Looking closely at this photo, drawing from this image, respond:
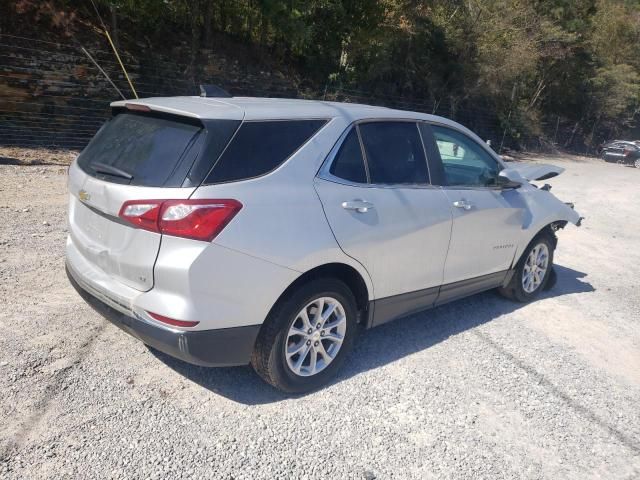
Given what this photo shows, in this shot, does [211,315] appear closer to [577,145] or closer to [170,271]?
[170,271]

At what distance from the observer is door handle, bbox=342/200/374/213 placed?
3484 mm

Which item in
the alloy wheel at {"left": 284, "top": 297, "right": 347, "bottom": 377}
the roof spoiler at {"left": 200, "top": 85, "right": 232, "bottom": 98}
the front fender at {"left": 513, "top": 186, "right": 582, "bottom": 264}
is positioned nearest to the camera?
the alloy wheel at {"left": 284, "top": 297, "right": 347, "bottom": 377}

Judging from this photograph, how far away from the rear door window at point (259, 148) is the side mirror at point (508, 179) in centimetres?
214

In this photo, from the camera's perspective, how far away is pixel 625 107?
110ft

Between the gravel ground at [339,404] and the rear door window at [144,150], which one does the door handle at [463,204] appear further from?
the rear door window at [144,150]

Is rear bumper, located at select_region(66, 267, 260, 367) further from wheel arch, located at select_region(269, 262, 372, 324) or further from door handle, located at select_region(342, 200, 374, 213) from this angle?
door handle, located at select_region(342, 200, 374, 213)

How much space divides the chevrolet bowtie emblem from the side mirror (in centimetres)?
336

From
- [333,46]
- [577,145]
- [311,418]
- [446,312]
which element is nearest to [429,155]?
[446,312]

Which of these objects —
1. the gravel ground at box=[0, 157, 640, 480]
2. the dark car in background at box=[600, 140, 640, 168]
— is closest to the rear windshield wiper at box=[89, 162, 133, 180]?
the gravel ground at box=[0, 157, 640, 480]

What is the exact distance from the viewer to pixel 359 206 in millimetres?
3543

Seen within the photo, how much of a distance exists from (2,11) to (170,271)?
13032mm

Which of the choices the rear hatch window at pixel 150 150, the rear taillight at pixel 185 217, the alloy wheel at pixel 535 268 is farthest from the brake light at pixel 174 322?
→ the alloy wheel at pixel 535 268

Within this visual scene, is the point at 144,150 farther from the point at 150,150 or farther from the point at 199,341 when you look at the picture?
the point at 199,341

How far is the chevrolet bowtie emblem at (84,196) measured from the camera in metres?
3.30
